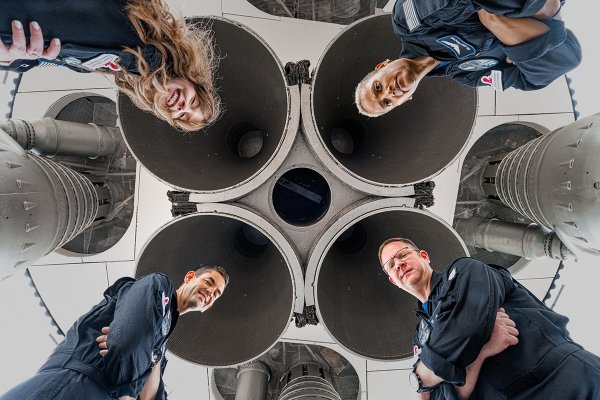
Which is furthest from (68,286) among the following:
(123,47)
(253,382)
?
(123,47)

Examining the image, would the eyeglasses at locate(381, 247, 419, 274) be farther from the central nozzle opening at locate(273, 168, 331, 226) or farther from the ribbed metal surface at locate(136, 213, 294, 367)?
the central nozzle opening at locate(273, 168, 331, 226)

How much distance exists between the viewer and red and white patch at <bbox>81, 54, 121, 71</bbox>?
182cm

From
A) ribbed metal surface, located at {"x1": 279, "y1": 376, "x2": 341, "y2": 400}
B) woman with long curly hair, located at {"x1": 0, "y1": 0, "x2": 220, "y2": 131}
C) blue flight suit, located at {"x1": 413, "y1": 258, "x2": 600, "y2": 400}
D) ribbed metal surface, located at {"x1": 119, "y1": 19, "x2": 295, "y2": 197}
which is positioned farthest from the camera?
ribbed metal surface, located at {"x1": 279, "y1": 376, "x2": 341, "y2": 400}

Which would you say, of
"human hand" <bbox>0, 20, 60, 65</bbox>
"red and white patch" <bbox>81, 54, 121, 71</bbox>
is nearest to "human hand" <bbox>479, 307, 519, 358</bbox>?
"red and white patch" <bbox>81, 54, 121, 71</bbox>

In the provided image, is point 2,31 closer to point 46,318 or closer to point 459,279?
point 459,279

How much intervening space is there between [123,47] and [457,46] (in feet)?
4.75

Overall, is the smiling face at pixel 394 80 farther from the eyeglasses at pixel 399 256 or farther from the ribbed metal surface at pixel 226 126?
the eyeglasses at pixel 399 256

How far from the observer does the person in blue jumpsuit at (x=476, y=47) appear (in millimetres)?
1627

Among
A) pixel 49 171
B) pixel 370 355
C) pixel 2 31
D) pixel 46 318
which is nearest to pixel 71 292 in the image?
pixel 46 318

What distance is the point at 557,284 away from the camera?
153 inches

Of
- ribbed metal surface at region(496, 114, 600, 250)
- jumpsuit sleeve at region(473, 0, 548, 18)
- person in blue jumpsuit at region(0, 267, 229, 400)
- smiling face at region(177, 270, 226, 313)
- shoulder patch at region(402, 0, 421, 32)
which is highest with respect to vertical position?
shoulder patch at region(402, 0, 421, 32)

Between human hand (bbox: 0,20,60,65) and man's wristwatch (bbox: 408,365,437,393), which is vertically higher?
human hand (bbox: 0,20,60,65)

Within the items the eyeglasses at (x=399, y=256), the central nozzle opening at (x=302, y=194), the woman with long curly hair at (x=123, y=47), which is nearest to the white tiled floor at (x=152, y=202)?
the central nozzle opening at (x=302, y=194)

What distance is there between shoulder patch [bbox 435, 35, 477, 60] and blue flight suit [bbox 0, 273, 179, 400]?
1.85m
